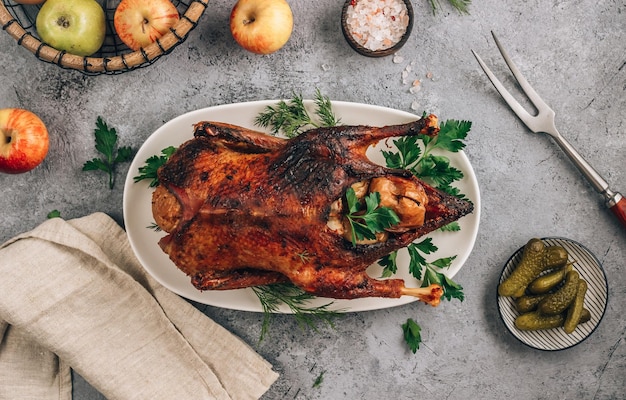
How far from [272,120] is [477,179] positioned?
100cm

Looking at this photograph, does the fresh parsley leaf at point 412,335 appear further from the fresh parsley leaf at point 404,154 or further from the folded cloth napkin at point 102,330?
the fresh parsley leaf at point 404,154

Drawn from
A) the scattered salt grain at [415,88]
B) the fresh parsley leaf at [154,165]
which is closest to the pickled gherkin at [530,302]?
A: the scattered salt grain at [415,88]

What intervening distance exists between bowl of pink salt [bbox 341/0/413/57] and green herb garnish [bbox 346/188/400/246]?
86 cm

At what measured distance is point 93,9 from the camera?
8.81 feet

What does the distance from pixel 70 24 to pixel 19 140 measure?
1.85 ft

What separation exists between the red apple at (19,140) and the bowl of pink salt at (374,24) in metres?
1.46

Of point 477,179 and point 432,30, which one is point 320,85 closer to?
point 432,30

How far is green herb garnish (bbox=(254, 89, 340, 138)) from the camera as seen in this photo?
2787mm

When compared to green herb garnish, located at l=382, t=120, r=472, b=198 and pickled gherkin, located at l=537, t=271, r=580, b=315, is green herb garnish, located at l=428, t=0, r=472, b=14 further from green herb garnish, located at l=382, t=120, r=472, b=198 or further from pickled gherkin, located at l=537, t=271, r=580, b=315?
pickled gherkin, located at l=537, t=271, r=580, b=315

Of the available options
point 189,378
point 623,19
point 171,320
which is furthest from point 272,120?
point 623,19

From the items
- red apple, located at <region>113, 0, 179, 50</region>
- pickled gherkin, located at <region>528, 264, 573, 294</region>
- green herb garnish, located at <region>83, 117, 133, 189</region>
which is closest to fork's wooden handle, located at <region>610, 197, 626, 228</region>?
pickled gherkin, located at <region>528, 264, 573, 294</region>

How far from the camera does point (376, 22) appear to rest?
2812 millimetres

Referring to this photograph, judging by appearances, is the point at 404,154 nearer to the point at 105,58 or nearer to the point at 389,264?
the point at 389,264

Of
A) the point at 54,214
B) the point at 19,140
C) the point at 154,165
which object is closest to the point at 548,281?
the point at 154,165
